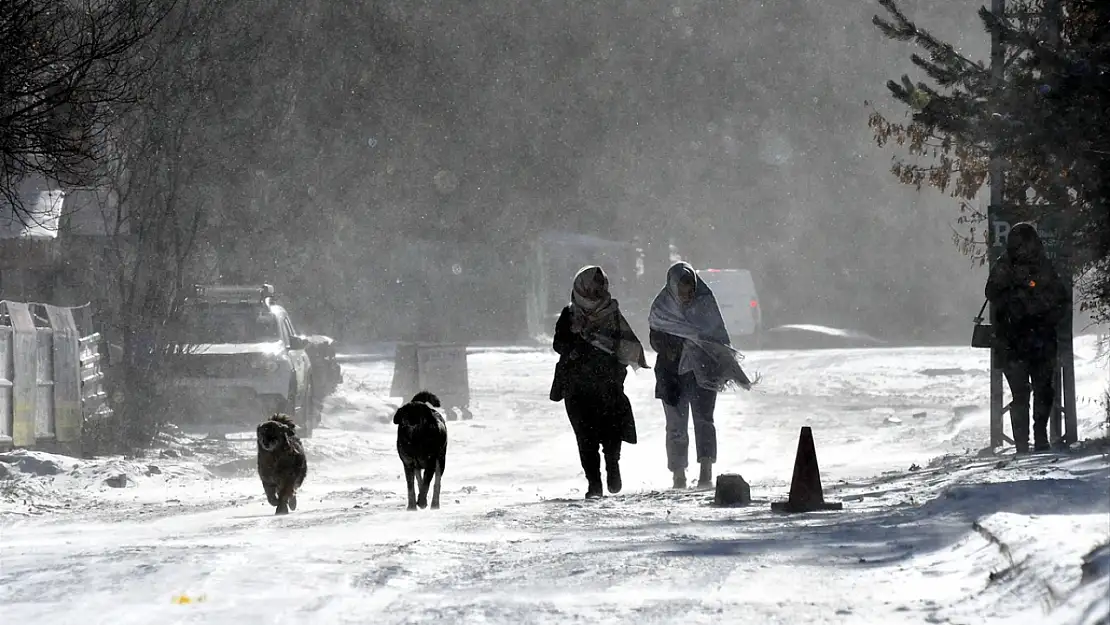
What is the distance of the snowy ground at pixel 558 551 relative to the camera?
6.02 metres

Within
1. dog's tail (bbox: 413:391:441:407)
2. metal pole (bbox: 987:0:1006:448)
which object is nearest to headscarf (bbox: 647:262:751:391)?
dog's tail (bbox: 413:391:441:407)

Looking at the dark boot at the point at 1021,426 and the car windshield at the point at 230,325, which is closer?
the dark boot at the point at 1021,426

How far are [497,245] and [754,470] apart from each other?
36.9 metres

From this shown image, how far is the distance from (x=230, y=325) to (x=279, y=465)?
1146 centimetres

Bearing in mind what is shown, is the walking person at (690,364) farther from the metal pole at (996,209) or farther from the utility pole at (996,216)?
the metal pole at (996,209)

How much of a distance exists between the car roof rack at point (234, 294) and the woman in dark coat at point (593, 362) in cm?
1221

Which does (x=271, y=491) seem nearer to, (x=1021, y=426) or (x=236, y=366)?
(x=1021, y=426)

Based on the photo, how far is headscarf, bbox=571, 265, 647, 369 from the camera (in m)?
12.4

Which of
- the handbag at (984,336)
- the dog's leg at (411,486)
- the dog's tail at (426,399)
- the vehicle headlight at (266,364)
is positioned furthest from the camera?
the vehicle headlight at (266,364)

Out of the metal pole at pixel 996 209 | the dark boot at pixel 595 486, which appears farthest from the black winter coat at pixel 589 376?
the metal pole at pixel 996 209

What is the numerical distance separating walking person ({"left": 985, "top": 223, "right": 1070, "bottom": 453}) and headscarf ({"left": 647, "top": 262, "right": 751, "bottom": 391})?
230 cm

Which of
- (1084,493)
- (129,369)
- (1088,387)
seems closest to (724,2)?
(1088,387)

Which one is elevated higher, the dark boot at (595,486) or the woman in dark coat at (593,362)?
the woman in dark coat at (593,362)

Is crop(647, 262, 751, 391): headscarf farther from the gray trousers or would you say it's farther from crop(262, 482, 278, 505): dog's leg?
crop(262, 482, 278, 505): dog's leg
